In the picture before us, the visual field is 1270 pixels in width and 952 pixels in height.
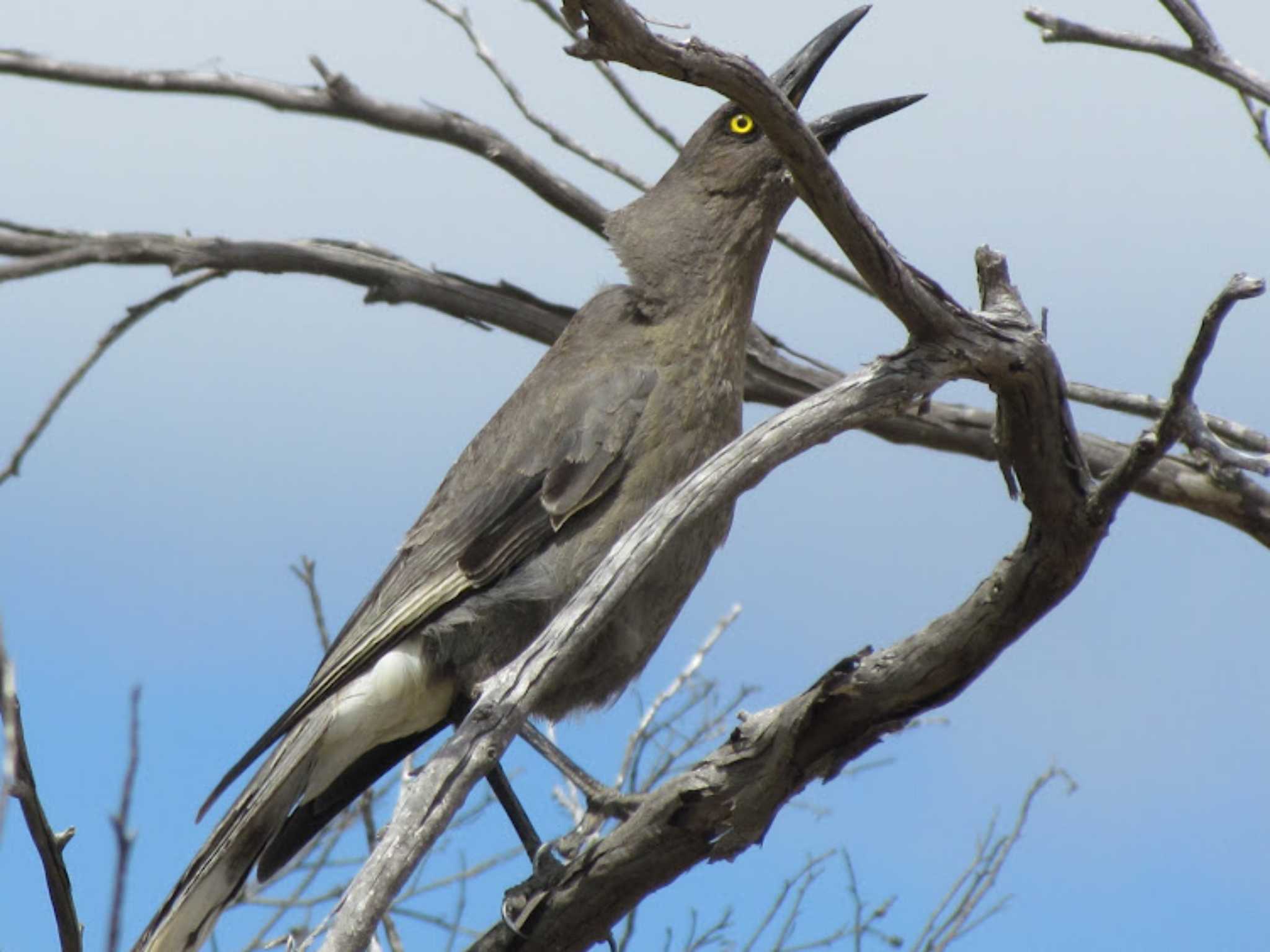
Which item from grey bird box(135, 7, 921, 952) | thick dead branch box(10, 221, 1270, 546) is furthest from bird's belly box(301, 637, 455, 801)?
thick dead branch box(10, 221, 1270, 546)

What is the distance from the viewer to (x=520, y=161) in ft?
18.9

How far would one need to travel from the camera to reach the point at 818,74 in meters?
4.36

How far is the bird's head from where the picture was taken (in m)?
4.36

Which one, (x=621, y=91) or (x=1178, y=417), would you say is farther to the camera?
(x=621, y=91)

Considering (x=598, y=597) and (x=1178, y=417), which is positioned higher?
(x=598, y=597)

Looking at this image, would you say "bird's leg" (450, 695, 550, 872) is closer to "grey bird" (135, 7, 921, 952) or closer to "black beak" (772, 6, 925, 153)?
"grey bird" (135, 7, 921, 952)

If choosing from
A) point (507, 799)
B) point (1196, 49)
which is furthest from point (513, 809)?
point (1196, 49)

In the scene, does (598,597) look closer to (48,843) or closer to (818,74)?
(48,843)

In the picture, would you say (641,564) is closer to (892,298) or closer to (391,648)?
(892,298)

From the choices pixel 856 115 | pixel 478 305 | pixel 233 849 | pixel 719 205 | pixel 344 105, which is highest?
pixel 344 105

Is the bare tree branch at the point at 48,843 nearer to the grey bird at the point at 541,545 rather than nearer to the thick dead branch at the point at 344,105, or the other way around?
the grey bird at the point at 541,545

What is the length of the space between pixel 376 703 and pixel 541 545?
58 cm

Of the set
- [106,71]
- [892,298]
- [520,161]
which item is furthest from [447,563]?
[106,71]

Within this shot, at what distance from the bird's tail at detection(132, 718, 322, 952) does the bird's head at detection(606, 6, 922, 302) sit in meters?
1.58
